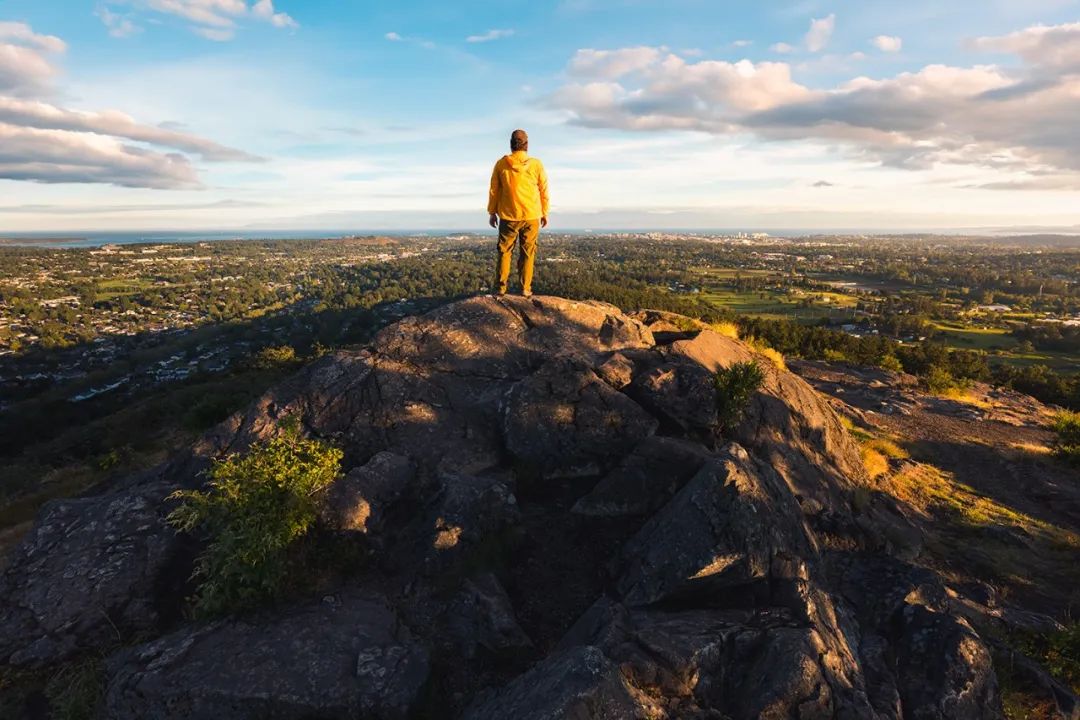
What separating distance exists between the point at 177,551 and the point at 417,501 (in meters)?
4.15

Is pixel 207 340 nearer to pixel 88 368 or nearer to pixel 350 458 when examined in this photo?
pixel 88 368

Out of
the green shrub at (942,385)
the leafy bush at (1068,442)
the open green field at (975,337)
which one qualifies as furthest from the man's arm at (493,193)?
the open green field at (975,337)

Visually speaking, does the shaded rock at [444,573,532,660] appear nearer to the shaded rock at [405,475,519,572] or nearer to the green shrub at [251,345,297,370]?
the shaded rock at [405,475,519,572]

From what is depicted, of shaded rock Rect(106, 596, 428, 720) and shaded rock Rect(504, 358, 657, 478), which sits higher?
shaded rock Rect(504, 358, 657, 478)

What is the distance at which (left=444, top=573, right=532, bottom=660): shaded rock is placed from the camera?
23.9 feet

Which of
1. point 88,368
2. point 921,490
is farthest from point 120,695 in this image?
point 88,368

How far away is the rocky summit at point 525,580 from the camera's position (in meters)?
6.27

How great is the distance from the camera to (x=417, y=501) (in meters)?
9.70

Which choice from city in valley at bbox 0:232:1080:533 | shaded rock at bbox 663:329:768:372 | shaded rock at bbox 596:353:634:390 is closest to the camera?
shaded rock at bbox 596:353:634:390

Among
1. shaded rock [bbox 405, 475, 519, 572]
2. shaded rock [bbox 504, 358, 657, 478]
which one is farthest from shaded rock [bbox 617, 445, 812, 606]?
shaded rock [bbox 504, 358, 657, 478]

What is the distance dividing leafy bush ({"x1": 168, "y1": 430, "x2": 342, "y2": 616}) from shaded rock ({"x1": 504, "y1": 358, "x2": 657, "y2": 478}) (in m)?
4.24

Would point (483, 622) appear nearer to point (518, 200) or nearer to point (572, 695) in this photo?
point (572, 695)

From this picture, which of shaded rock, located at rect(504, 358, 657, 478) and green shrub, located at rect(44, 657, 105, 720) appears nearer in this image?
green shrub, located at rect(44, 657, 105, 720)

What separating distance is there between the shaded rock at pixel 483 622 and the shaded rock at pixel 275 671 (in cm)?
65
